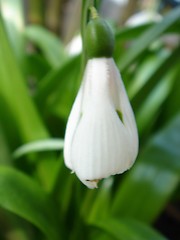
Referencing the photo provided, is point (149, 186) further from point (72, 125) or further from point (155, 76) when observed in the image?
point (72, 125)

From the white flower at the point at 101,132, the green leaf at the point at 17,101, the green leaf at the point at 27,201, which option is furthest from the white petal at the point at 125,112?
the green leaf at the point at 17,101

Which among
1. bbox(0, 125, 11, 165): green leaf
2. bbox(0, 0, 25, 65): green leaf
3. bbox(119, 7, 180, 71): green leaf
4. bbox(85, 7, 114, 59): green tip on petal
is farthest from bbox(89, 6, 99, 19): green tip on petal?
bbox(0, 0, 25, 65): green leaf

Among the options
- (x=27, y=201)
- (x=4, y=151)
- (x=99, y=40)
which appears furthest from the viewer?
(x=4, y=151)

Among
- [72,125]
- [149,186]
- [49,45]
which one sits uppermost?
[72,125]

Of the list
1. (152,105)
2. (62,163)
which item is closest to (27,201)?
(62,163)

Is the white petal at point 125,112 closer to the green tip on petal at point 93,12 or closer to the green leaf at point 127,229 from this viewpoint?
the green tip on petal at point 93,12

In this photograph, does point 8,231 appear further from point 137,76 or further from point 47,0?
point 47,0
